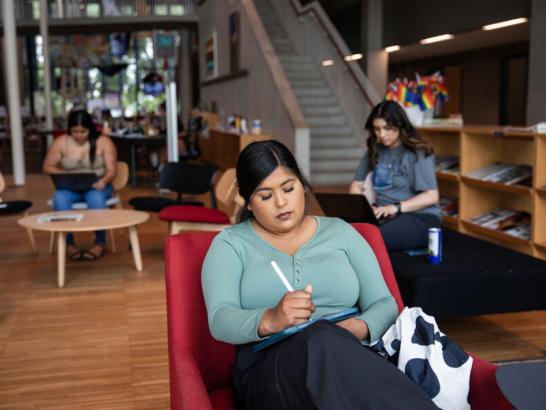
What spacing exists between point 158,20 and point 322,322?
21040mm

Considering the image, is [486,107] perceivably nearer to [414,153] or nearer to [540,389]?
[414,153]

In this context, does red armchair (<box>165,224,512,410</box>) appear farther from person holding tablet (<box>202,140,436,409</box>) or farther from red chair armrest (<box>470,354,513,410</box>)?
red chair armrest (<box>470,354,513,410</box>)

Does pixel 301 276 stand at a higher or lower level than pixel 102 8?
lower

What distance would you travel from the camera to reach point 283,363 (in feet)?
5.68

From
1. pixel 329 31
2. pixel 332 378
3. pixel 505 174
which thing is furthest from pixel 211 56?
pixel 332 378

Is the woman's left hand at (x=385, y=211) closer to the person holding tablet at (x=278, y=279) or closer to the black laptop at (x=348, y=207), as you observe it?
the black laptop at (x=348, y=207)

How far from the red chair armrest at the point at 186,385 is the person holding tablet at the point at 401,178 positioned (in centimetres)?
225

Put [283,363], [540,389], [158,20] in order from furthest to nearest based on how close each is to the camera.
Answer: [158,20]
[283,363]
[540,389]

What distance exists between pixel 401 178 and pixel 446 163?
233cm

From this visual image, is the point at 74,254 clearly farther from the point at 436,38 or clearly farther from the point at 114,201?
the point at 436,38

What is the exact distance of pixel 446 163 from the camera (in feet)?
21.5

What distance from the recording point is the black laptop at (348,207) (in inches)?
157

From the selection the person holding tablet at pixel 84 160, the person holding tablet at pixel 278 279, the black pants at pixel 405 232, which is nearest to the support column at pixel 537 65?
the person holding tablet at pixel 84 160

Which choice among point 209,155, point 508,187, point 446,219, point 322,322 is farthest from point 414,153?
point 209,155
